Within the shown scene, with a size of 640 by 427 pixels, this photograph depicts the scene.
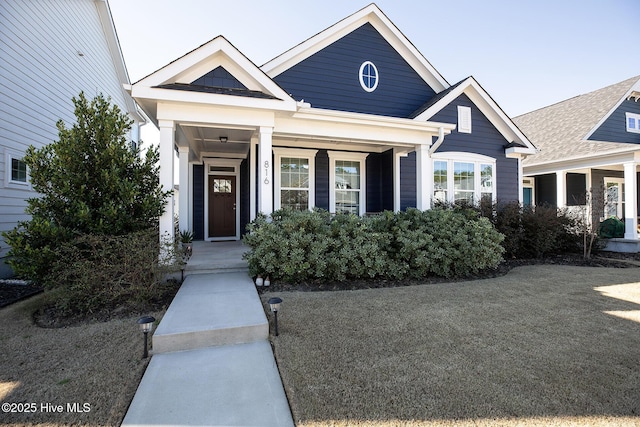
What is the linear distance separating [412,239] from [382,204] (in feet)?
11.4

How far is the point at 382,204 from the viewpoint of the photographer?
31.2ft

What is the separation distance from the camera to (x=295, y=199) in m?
9.02

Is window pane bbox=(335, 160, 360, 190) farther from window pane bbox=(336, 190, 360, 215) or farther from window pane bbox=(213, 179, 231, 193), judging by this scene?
window pane bbox=(213, 179, 231, 193)

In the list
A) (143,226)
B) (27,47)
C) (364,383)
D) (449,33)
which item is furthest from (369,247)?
(449,33)

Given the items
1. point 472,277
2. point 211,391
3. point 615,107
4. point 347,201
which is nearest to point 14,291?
point 211,391

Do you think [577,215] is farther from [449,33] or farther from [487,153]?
[449,33]

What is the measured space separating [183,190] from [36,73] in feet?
14.5

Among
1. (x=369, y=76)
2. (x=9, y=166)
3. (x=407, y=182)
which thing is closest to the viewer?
(x=9, y=166)

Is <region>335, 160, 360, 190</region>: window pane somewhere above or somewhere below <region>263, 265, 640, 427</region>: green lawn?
above

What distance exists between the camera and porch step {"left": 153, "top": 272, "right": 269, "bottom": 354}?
3160 millimetres

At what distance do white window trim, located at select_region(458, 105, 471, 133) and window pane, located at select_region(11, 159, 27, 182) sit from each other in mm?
11329

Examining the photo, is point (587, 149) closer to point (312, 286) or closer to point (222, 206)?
point (312, 286)

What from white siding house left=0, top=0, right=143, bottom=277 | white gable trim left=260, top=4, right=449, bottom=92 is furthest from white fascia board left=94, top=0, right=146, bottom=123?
white gable trim left=260, top=4, right=449, bottom=92

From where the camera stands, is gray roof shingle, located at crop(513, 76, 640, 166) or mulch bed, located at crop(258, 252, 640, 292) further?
gray roof shingle, located at crop(513, 76, 640, 166)
